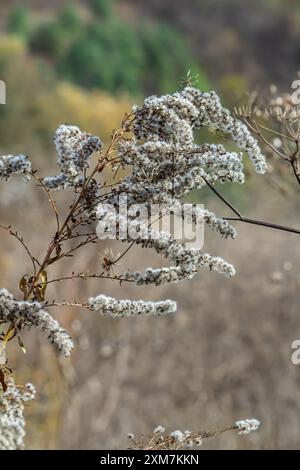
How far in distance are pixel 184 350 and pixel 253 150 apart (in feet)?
33.0

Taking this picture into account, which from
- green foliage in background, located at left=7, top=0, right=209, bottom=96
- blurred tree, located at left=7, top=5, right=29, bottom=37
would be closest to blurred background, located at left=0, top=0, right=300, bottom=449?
green foliage in background, located at left=7, top=0, right=209, bottom=96

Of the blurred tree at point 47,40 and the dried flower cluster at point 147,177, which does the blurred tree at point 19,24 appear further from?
the dried flower cluster at point 147,177

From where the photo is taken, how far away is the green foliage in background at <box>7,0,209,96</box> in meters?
33.7

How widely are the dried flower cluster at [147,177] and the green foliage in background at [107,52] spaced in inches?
1143

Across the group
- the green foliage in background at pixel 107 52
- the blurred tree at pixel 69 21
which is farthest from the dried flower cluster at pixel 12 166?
the blurred tree at pixel 69 21

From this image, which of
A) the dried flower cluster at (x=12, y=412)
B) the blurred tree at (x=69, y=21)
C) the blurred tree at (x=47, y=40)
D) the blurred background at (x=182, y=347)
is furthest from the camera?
the blurred tree at (x=69, y=21)

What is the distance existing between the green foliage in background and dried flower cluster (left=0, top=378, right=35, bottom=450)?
29.1 m

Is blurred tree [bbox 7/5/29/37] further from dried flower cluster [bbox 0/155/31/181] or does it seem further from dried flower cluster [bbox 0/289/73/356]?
dried flower cluster [bbox 0/289/73/356]

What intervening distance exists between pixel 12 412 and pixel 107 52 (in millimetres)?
34062

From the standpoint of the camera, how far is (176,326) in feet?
43.2

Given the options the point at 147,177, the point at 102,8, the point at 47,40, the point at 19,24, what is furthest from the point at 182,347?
the point at 102,8

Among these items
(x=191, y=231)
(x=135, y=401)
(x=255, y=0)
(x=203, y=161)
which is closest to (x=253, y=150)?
(x=203, y=161)

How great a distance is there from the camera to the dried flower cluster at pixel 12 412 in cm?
317

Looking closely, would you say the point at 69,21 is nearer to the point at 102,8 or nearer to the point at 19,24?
the point at 19,24
